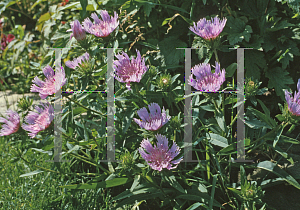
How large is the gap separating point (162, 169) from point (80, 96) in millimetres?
653

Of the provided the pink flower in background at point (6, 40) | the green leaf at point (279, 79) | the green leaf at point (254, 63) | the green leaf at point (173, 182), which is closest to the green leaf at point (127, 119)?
the green leaf at point (173, 182)

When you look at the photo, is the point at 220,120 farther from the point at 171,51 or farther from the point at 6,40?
the point at 6,40

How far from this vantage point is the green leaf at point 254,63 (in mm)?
1826

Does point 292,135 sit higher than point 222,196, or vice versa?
point 292,135

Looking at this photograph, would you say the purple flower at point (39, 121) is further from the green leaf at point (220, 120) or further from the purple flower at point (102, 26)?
the green leaf at point (220, 120)

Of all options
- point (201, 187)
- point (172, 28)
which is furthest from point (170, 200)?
point (172, 28)

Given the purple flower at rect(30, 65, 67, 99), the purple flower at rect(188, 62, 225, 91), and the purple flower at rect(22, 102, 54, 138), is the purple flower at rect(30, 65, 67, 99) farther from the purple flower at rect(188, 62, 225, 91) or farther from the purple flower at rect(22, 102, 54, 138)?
the purple flower at rect(188, 62, 225, 91)

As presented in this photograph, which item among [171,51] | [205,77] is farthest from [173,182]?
[171,51]

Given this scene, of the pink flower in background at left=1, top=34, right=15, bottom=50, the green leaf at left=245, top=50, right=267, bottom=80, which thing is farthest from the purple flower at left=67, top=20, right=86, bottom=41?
the pink flower in background at left=1, top=34, right=15, bottom=50

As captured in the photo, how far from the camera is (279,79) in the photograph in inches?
72.8

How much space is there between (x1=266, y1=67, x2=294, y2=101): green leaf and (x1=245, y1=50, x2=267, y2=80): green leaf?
8cm

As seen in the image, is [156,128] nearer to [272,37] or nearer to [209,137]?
[209,137]

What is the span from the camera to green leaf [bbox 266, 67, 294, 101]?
5.97 feet

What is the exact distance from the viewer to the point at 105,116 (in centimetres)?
174
